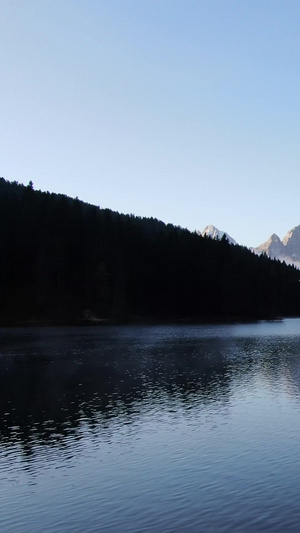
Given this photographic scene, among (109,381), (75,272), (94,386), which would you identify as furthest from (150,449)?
(75,272)

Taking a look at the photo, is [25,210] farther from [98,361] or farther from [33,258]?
[98,361]

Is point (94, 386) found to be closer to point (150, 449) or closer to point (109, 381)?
point (109, 381)

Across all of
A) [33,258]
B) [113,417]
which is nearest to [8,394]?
[113,417]

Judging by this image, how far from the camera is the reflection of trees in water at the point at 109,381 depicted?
3762 cm

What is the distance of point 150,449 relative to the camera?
100.0ft

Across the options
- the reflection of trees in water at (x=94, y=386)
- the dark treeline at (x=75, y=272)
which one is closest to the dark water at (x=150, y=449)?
the reflection of trees in water at (x=94, y=386)

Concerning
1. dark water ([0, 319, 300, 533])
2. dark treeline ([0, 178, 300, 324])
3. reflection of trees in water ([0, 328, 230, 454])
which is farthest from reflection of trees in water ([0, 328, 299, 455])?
dark treeline ([0, 178, 300, 324])

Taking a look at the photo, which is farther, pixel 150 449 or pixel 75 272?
pixel 75 272

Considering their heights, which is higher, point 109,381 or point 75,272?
point 75,272

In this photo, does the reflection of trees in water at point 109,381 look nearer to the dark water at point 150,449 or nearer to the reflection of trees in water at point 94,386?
the reflection of trees in water at point 94,386

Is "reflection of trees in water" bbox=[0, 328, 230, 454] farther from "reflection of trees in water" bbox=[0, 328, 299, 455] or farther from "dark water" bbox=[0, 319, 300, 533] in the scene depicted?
"dark water" bbox=[0, 319, 300, 533]

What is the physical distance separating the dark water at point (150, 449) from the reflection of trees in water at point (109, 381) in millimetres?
160

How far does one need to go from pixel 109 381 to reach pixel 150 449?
25589mm

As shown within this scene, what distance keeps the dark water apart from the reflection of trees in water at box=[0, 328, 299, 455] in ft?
0.52
